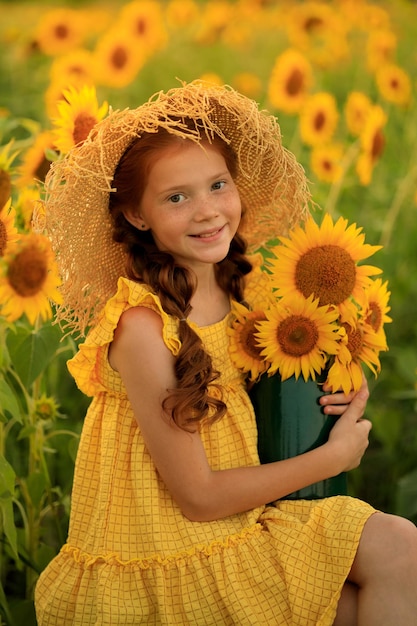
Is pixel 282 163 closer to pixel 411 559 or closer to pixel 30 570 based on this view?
pixel 411 559

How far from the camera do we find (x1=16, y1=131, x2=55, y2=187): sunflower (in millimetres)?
2080

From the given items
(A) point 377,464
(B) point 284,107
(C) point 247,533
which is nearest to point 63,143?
(C) point 247,533

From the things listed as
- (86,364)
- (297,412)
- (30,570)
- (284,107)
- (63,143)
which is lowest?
(30,570)

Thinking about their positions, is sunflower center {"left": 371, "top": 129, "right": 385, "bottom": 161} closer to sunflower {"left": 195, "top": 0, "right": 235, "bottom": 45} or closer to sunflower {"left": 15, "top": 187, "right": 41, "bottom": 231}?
sunflower {"left": 15, "top": 187, "right": 41, "bottom": 231}

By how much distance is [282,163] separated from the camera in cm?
192

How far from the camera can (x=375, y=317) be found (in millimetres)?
1874

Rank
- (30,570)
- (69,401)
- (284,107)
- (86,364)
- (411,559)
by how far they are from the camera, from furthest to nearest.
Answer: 1. (284,107)
2. (69,401)
3. (30,570)
4. (86,364)
5. (411,559)

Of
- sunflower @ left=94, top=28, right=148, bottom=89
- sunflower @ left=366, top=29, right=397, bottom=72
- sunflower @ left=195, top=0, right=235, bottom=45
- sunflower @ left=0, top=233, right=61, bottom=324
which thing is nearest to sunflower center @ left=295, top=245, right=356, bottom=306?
sunflower @ left=0, top=233, right=61, bottom=324

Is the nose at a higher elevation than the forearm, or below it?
higher

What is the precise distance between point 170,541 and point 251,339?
40 centimetres

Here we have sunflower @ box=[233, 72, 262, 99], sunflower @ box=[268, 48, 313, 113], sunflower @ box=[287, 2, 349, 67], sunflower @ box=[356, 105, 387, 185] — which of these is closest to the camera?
sunflower @ box=[356, 105, 387, 185]

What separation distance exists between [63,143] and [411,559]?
1005 millimetres

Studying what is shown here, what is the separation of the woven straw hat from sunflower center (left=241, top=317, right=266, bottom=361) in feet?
0.83

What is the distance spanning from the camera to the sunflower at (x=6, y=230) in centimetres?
167
